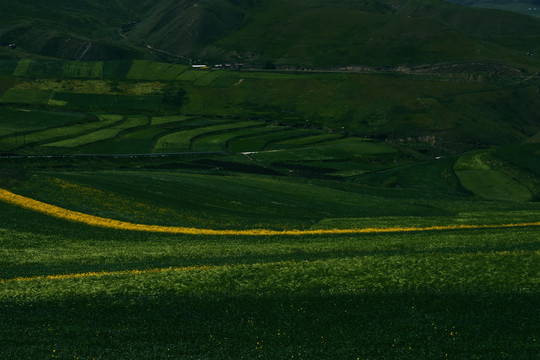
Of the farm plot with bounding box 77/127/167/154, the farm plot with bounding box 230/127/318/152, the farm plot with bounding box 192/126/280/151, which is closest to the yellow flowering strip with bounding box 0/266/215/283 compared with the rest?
the farm plot with bounding box 77/127/167/154

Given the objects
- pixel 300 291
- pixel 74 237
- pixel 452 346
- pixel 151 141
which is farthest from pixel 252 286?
pixel 151 141

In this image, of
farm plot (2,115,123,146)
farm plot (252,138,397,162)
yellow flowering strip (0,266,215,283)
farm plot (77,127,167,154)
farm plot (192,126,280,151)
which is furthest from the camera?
Result: farm plot (192,126,280,151)

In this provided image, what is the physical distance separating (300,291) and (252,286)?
349 centimetres

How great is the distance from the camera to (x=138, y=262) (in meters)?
49.2

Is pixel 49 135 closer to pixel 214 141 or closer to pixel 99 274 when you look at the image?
pixel 214 141

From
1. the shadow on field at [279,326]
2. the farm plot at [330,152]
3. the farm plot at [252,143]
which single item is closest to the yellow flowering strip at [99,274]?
the shadow on field at [279,326]

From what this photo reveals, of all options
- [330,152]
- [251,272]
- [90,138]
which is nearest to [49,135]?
[90,138]

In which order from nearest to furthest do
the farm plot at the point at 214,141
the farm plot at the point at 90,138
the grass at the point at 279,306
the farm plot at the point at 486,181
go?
the grass at the point at 279,306 < the farm plot at the point at 486,181 < the farm plot at the point at 90,138 < the farm plot at the point at 214,141

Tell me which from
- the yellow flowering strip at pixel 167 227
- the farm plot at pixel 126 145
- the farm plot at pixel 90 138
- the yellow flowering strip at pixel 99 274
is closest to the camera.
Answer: the yellow flowering strip at pixel 99 274

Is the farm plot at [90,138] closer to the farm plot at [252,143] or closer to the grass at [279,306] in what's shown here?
the farm plot at [252,143]

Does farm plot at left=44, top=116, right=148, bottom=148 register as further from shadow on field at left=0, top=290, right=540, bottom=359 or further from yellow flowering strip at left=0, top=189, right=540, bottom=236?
shadow on field at left=0, top=290, right=540, bottom=359

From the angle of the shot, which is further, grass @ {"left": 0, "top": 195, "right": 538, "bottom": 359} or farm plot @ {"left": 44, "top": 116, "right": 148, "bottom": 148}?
farm plot @ {"left": 44, "top": 116, "right": 148, "bottom": 148}

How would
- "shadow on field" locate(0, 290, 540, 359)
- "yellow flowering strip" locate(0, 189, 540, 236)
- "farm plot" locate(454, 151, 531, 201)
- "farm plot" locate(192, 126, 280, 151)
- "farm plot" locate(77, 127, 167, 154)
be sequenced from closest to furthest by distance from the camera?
"shadow on field" locate(0, 290, 540, 359) < "yellow flowering strip" locate(0, 189, 540, 236) < "farm plot" locate(454, 151, 531, 201) < "farm plot" locate(77, 127, 167, 154) < "farm plot" locate(192, 126, 280, 151)

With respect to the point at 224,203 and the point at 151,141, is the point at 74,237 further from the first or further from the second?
the point at 151,141
